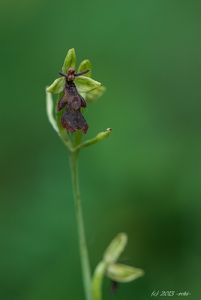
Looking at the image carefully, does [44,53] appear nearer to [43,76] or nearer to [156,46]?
[43,76]

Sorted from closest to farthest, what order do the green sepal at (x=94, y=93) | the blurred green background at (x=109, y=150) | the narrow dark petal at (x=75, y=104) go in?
1. the narrow dark petal at (x=75, y=104)
2. the green sepal at (x=94, y=93)
3. the blurred green background at (x=109, y=150)

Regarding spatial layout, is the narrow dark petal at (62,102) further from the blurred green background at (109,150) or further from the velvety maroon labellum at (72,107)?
the blurred green background at (109,150)

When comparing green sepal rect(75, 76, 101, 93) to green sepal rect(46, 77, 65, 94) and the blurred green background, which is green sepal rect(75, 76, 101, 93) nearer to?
green sepal rect(46, 77, 65, 94)

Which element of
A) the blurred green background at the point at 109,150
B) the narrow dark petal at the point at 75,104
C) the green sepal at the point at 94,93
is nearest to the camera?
the narrow dark petal at the point at 75,104

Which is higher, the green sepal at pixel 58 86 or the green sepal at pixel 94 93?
the green sepal at pixel 58 86

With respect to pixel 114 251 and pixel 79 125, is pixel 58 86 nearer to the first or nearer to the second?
pixel 79 125

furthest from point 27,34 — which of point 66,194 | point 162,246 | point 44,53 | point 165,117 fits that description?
point 162,246

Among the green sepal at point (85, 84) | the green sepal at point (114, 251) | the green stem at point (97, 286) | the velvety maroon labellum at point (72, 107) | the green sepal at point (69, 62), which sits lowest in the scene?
the green stem at point (97, 286)

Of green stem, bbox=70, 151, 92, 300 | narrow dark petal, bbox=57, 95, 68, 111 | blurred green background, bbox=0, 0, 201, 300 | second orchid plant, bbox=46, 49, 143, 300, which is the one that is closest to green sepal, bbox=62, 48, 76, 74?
second orchid plant, bbox=46, 49, 143, 300

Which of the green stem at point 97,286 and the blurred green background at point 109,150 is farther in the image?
the blurred green background at point 109,150

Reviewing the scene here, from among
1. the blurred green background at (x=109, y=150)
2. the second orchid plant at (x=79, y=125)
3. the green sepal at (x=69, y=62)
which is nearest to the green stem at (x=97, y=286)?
the second orchid plant at (x=79, y=125)

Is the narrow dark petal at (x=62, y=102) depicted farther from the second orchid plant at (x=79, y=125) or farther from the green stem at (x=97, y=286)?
the green stem at (x=97, y=286)
